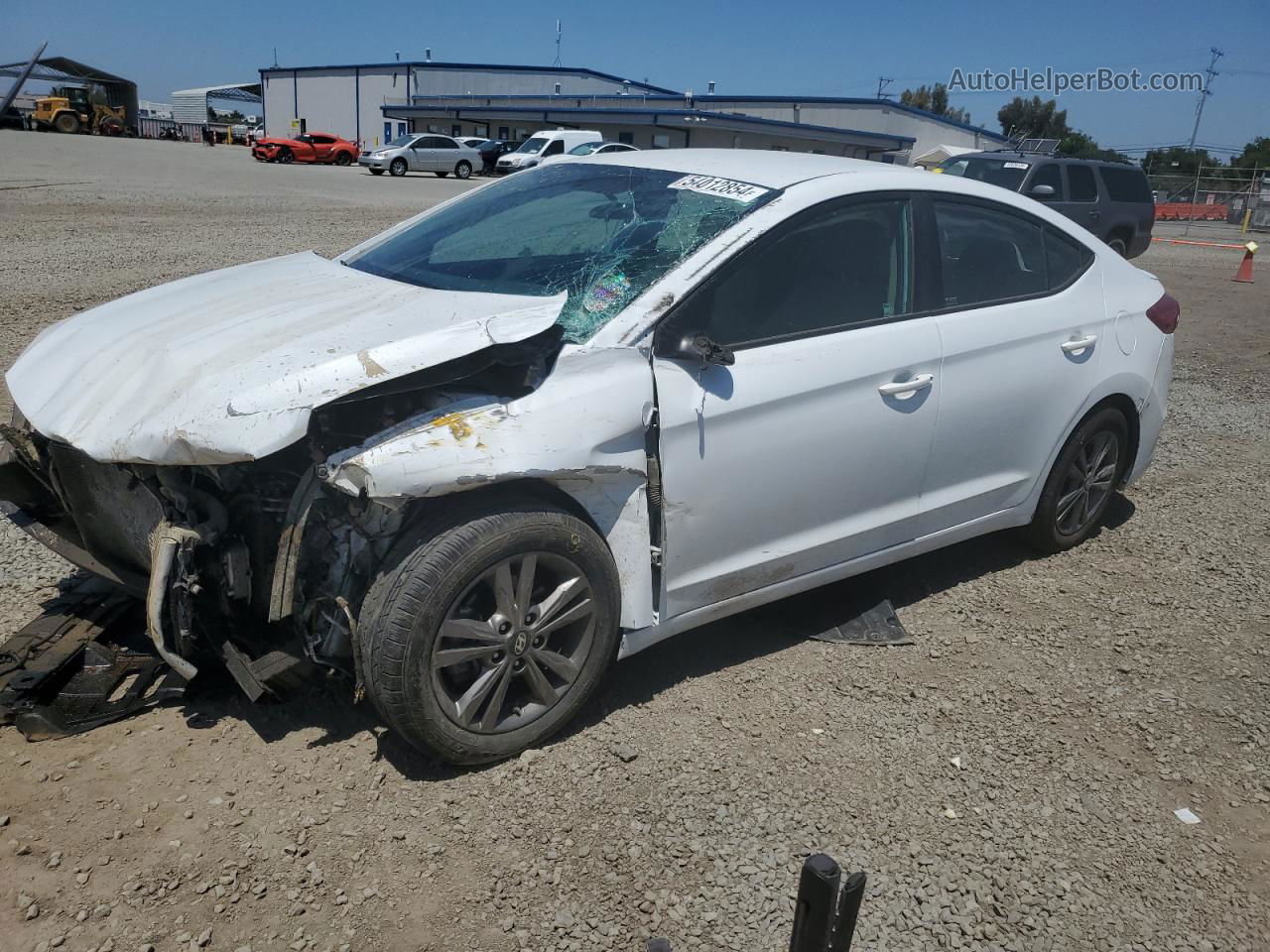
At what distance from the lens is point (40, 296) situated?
898cm

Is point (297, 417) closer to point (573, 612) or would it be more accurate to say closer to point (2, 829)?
point (573, 612)

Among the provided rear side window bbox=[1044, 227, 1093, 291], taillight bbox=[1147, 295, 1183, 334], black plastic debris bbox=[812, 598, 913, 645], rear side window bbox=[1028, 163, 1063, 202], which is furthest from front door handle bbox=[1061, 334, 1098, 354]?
rear side window bbox=[1028, 163, 1063, 202]

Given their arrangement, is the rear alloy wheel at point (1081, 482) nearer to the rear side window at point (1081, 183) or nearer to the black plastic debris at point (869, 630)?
the black plastic debris at point (869, 630)

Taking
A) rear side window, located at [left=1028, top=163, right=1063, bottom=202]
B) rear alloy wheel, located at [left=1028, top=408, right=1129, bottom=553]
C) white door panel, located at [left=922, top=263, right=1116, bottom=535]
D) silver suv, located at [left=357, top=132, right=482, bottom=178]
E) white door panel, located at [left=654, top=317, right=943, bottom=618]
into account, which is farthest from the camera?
silver suv, located at [left=357, top=132, right=482, bottom=178]

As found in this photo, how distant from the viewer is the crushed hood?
2.69 meters

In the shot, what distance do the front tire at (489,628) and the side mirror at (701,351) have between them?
0.62m

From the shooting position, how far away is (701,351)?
3111 mm

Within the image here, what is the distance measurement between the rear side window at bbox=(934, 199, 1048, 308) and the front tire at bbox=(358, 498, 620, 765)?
Answer: 1.92 metres

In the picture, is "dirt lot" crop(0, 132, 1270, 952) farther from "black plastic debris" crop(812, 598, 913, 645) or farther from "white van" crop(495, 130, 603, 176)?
"white van" crop(495, 130, 603, 176)

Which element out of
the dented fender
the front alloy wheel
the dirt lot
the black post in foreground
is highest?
the dented fender

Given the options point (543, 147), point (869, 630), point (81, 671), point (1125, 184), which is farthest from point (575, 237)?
point (543, 147)

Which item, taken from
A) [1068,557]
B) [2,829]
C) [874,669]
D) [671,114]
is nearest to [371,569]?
[2,829]

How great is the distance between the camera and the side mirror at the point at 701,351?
311cm

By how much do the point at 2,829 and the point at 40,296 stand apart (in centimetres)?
768
